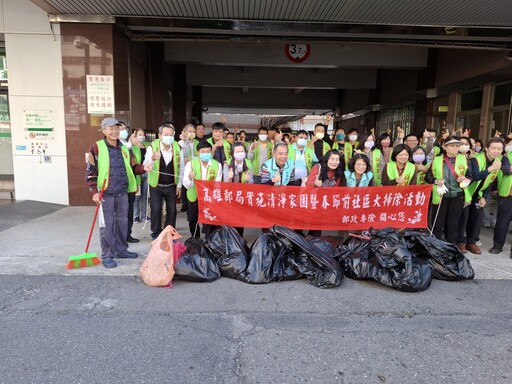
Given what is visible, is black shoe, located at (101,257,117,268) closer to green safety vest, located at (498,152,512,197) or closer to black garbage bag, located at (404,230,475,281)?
black garbage bag, located at (404,230,475,281)

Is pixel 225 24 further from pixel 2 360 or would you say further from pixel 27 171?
pixel 2 360

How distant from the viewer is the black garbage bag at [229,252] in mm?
3906

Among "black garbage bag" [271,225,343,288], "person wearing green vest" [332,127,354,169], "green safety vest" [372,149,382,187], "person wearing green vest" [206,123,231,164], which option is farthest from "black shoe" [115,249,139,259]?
"person wearing green vest" [332,127,354,169]

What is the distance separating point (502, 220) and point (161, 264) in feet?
15.3

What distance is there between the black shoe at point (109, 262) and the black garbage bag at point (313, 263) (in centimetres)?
192

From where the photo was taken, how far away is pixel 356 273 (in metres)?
3.93

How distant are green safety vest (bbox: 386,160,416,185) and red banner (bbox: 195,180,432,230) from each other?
0.22 m

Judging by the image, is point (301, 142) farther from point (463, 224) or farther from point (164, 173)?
point (463, 224)

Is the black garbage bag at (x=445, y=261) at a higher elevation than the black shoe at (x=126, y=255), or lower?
higher

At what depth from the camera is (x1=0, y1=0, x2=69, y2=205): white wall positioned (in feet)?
24.0

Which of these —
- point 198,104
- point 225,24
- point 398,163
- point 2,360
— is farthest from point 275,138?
point 198,104

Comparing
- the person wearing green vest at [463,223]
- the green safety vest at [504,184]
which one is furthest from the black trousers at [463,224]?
the green safety vest at [504,184]

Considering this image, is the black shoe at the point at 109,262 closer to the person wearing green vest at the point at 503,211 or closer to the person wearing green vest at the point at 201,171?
the person wearing green vest at the point at 201,171

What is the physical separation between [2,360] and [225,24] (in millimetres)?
7141
